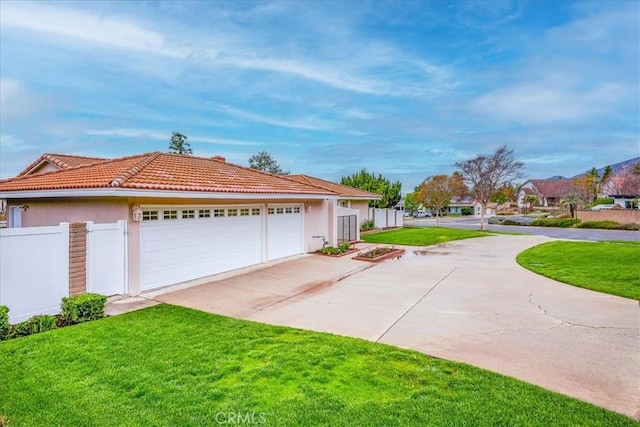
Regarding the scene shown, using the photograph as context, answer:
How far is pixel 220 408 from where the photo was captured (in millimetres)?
3961

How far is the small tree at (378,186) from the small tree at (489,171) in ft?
23.6

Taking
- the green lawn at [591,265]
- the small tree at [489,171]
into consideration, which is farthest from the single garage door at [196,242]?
the small tree at [489,171]

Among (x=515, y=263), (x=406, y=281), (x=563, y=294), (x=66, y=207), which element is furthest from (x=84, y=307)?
(x=515, y=263)

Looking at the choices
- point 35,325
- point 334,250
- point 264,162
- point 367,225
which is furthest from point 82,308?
point 264,162

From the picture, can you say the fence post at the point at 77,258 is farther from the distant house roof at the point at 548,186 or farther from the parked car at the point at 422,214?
the distant house roof at the point at 548,186

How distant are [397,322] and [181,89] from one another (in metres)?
17.2

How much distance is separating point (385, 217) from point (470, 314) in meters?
25.3

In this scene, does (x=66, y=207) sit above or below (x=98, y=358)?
above

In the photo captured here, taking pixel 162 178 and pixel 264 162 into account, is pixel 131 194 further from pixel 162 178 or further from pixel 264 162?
pixel 264 162

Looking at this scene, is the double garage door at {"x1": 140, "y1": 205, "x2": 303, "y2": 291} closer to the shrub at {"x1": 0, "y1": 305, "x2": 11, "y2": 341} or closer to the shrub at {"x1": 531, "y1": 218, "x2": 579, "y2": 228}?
the shrub at {"x1": 0, "y1": 305, "x2": 11, "y2": 341}

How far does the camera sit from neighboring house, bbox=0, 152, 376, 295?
9133mm

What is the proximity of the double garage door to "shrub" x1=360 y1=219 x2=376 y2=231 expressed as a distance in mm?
14207

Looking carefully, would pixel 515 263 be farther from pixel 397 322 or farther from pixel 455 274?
pixel 397 322

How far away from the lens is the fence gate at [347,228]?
20.6 m
